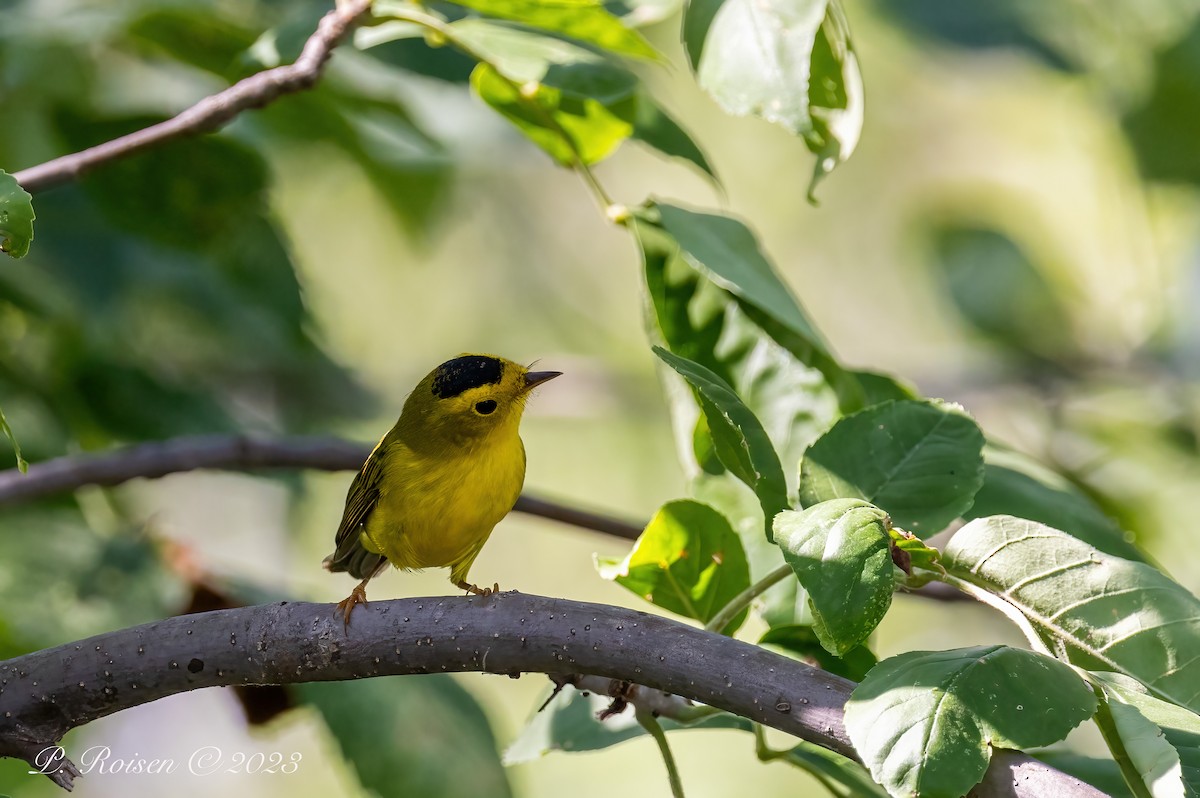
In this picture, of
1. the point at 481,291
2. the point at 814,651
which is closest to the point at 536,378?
the point at 814,651

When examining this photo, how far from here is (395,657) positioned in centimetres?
170

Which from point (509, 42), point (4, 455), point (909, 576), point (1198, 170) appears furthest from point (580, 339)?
point (909, 576)

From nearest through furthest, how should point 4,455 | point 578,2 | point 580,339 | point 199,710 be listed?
point 578,2 < point 4,455 < point 199,710 < point 580,339

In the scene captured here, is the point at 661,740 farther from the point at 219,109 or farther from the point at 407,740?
the point at 219,109

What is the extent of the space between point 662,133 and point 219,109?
834mm

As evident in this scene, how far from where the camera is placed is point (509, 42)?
2.28 metres

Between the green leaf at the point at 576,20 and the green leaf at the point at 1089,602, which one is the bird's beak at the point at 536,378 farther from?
the green leaf at the point at 1089,602

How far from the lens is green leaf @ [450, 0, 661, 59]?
2223mm

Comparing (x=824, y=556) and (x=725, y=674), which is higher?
(x=824, y=556)

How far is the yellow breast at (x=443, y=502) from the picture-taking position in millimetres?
2771

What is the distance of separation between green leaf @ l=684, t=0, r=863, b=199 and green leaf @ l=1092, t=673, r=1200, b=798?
0.95 meters

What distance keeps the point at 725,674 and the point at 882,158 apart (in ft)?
22.5

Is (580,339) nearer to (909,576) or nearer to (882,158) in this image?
(882,158)

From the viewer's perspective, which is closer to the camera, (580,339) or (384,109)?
(384,109)
